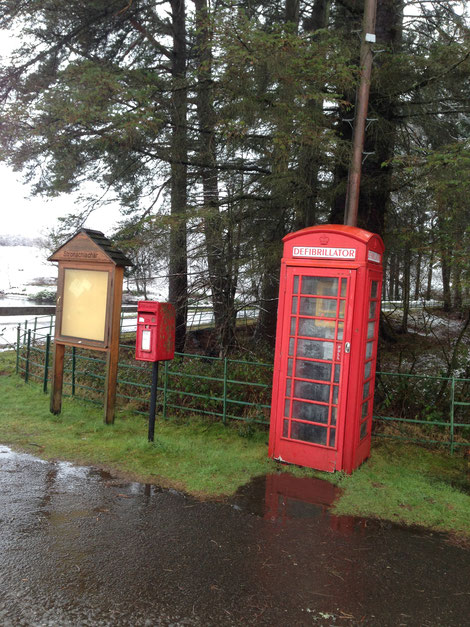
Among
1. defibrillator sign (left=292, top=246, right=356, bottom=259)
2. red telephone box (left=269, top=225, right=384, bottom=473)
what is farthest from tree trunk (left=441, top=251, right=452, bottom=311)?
defibrillator sign (left=292, top=246, right=356, bottom=259)

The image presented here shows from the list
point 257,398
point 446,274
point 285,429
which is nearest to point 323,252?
point 285,429

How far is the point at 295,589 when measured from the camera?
3.33 meters

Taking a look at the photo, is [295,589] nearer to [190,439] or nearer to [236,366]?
[190,439]

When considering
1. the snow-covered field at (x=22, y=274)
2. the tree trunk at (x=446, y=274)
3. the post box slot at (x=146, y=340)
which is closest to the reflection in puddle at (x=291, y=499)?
the post box slot at (x=146, y=340)

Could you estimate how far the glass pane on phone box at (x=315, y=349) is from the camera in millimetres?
5426

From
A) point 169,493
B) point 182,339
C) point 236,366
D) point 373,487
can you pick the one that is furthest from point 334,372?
point 182,339

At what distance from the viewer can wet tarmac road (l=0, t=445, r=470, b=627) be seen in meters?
3.07

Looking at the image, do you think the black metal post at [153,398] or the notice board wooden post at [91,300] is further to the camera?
the notice board wooden post at [91,300]

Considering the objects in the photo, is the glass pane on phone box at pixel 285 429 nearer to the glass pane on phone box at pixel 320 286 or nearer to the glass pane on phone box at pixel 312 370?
the glass pane on phone box at pixel 312 370

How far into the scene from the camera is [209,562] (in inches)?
143

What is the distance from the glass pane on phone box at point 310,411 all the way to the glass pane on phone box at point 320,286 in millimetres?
1294

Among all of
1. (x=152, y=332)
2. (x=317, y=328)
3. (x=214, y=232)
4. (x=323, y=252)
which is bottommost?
(x=152, y=332)

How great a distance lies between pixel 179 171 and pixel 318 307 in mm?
6579

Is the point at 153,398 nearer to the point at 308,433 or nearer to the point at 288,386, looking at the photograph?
the point at 288,386
